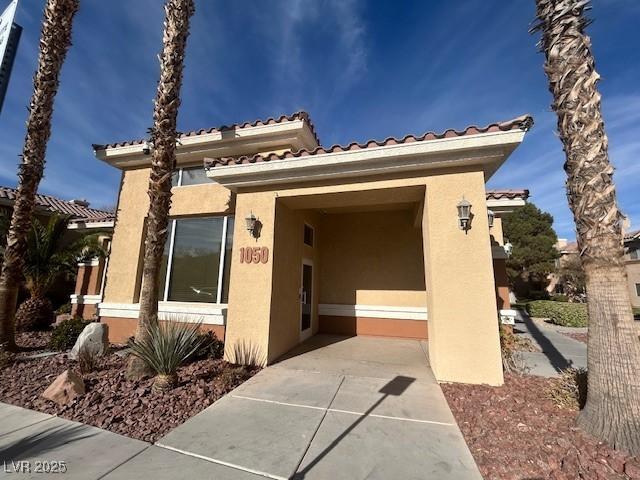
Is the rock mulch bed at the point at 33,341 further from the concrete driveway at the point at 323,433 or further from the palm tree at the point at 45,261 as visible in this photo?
the concrete driveway at the point at 323,433

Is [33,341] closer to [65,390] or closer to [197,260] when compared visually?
[197,260]

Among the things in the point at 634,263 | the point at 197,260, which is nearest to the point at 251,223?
the point at 197,260

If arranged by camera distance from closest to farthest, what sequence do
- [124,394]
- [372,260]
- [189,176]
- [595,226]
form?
[595,226], [124,394], [189,176], [372,260]

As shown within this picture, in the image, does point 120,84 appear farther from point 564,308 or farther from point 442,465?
point 564,308

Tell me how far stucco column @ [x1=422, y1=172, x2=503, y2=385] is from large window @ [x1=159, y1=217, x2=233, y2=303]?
19.3ft

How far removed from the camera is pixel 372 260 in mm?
9852

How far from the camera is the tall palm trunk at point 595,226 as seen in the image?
11.4 feet

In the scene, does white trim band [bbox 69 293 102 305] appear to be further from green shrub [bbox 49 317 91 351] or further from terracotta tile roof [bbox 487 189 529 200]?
terracotta tile roof [bbox 487 189 529 200]

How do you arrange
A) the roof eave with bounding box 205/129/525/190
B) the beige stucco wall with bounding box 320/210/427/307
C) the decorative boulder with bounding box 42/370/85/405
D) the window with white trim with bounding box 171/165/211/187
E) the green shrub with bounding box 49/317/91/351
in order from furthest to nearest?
the beige stucco wall with bounding box 320/210/427/307 → the window with white trim with bounding box 171/165/211/187 → the green shrub with bounding box 49/317/91/351 → the roof eave with bounding box 205/129/525/190 → the decorative boulder with bounding box 42/370/85/405

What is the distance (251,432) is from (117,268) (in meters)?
8.13

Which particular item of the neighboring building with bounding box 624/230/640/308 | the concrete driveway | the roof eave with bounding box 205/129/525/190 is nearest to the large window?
the roof eave with bounding box 205/129/525/190

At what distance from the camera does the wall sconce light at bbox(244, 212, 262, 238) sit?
275 inches

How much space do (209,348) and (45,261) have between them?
28.4ft

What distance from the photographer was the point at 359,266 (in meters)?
9.96
